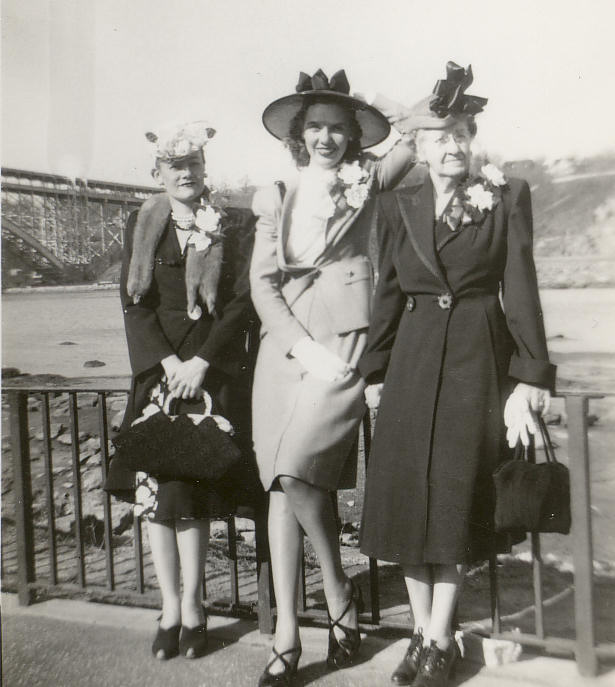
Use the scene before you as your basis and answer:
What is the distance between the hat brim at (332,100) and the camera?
7.76ft

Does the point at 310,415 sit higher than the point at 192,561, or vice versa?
the point at 310,415

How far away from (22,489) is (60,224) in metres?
1.38

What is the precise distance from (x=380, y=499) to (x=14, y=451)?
6.09 feet

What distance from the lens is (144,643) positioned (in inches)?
106

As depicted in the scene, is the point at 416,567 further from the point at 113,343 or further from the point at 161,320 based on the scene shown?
the point at 113,343

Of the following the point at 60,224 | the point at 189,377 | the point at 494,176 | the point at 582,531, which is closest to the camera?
the point at 494,176

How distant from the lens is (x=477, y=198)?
84.4 inches

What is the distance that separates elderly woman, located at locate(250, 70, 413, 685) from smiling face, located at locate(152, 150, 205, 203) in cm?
29

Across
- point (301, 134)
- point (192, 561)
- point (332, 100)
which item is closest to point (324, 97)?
point (332, 100)

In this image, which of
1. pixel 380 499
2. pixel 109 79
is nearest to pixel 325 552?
pixel 380 499

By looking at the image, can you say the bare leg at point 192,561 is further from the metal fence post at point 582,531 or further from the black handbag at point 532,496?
the metal fence post at point 582,531

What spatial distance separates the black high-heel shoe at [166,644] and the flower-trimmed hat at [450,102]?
202 centimetres

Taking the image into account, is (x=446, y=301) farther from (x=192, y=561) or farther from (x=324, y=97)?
(x=192, y=561)

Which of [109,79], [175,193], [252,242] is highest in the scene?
[109,79]
